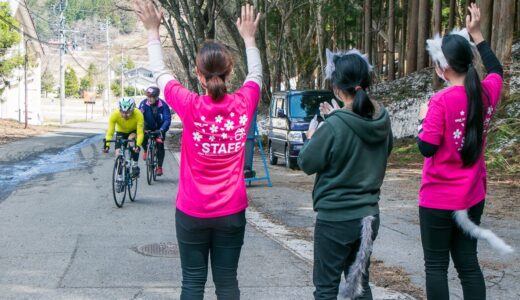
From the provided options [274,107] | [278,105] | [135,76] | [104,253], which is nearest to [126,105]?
[104,253]

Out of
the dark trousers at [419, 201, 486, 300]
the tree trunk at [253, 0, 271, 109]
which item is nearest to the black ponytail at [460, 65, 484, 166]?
the dark trousers at [419, 201, 486, 300]

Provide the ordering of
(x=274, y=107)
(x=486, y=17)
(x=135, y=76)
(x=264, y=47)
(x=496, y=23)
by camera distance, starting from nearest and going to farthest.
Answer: (x=496, y=23), (x=486, y=17), (x=274, y=107), (x=264, y=47), (x=135, y=76)

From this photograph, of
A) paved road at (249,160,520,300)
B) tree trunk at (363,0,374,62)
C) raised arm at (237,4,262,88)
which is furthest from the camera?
tree trunk at (363,0,374,62)

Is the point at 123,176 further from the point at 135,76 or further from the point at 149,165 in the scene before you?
the point at 135,76

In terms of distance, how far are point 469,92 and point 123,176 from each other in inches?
321

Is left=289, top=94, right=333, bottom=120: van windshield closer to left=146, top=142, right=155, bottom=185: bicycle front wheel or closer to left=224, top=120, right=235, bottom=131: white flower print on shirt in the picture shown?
left=146, top=142, right=155, bottom=185: bicycle front wheel

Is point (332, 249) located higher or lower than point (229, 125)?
lower

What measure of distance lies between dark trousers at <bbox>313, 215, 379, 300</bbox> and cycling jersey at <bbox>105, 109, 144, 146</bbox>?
8060 millimetres

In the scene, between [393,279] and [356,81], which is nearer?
[356,81]

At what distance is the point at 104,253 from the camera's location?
305 inches

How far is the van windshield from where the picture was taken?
740 inches

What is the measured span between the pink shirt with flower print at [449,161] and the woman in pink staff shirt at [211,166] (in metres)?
1.07

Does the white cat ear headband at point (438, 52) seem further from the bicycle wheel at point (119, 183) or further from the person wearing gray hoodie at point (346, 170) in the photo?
the bicycle wheel at point (119, 183)

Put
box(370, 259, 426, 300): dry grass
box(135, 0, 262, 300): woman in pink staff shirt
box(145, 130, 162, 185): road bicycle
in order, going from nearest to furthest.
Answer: box(135, 0, 262, 300): woman in pink staff shirt
box(370, 259, 426, 300): dry grass
box(145, 130, 162, 185): road bicycle
